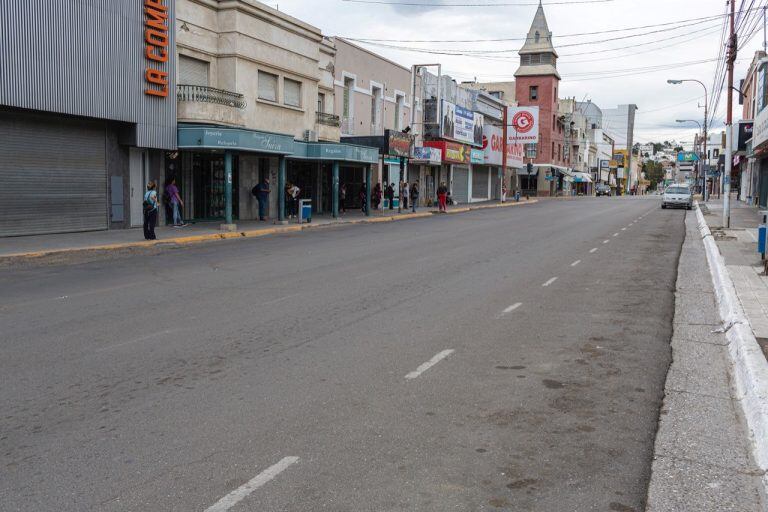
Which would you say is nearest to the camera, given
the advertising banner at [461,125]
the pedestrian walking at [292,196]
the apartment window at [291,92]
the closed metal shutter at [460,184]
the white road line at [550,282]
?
the white road line at [550,282]

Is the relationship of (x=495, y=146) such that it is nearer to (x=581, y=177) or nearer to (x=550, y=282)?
(x=581, y=177)

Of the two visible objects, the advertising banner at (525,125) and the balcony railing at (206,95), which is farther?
the advertising banner at (525,125)

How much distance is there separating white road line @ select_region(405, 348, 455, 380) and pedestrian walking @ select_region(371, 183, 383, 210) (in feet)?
103

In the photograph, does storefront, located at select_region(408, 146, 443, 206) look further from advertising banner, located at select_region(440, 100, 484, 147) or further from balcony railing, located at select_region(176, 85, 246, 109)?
balcony railing, located at select_region(176, 85, 246, 109)

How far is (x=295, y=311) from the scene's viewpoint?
9.70 meters

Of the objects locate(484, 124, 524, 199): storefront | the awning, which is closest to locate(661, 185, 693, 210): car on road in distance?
locate(484, 124, 524, 199): storefront

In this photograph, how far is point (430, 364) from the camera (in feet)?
22.9

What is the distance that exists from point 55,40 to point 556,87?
247 feet

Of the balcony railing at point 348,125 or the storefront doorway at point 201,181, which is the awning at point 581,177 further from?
the storefront doorway at point 201,181

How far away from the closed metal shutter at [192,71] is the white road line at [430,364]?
20.6 m

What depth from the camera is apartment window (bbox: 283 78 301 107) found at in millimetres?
29898

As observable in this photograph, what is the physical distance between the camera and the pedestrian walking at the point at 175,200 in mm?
23938

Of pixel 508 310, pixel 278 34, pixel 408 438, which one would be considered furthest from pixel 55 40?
pixel 408 438

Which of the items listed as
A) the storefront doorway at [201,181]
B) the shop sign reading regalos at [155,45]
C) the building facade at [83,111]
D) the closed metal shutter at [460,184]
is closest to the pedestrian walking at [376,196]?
the storefront doorway at [201,181]
